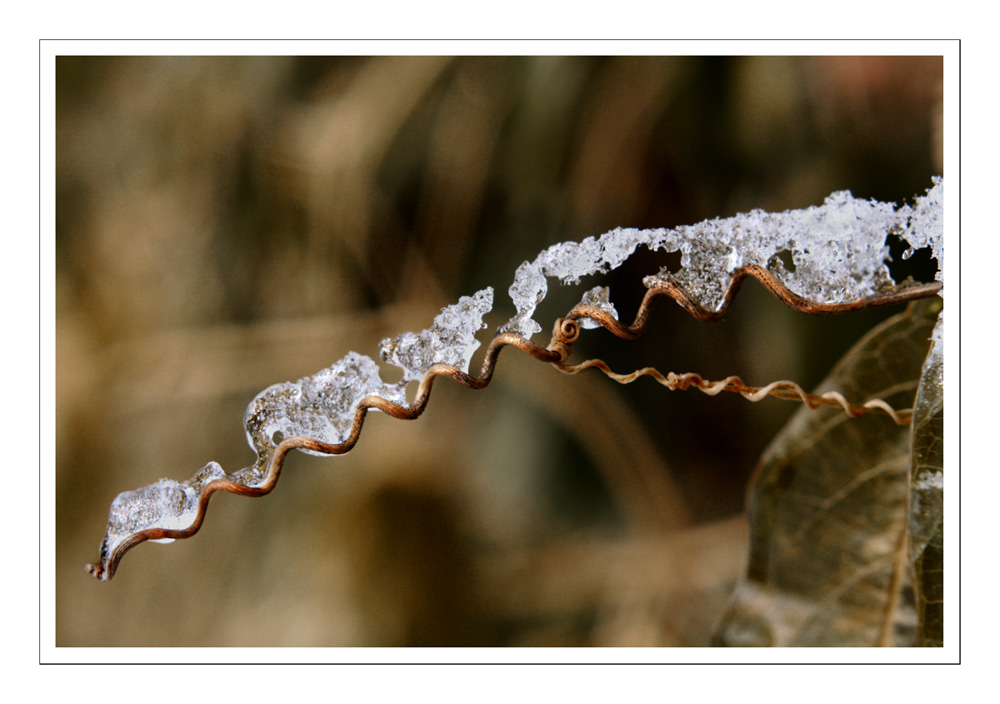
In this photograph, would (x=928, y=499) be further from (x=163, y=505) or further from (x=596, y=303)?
(x=163, y=505)

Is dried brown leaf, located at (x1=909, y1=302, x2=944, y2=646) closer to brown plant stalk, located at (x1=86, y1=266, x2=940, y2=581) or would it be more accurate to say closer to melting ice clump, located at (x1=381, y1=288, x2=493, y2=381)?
brown plant stalk, located at (x1=86, y1=266, x2=940, y2=581)

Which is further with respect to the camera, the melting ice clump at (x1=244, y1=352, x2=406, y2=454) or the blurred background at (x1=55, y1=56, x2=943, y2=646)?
the blurred background at (x1=55, y1=56, x2=943, y2=646)

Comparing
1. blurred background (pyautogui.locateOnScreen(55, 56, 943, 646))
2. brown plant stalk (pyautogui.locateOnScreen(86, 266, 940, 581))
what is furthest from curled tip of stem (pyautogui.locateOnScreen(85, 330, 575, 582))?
blurred background (pyautogui.locateOnScreen(55, 56, 943, 646))

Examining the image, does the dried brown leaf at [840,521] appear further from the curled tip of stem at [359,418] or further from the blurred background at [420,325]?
the curled tip of stem at [359,418]

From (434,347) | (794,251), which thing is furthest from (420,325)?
(794,251)

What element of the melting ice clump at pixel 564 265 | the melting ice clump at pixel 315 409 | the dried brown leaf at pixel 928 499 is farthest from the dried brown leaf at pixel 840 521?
the melting ice clump at pixel 315 409
